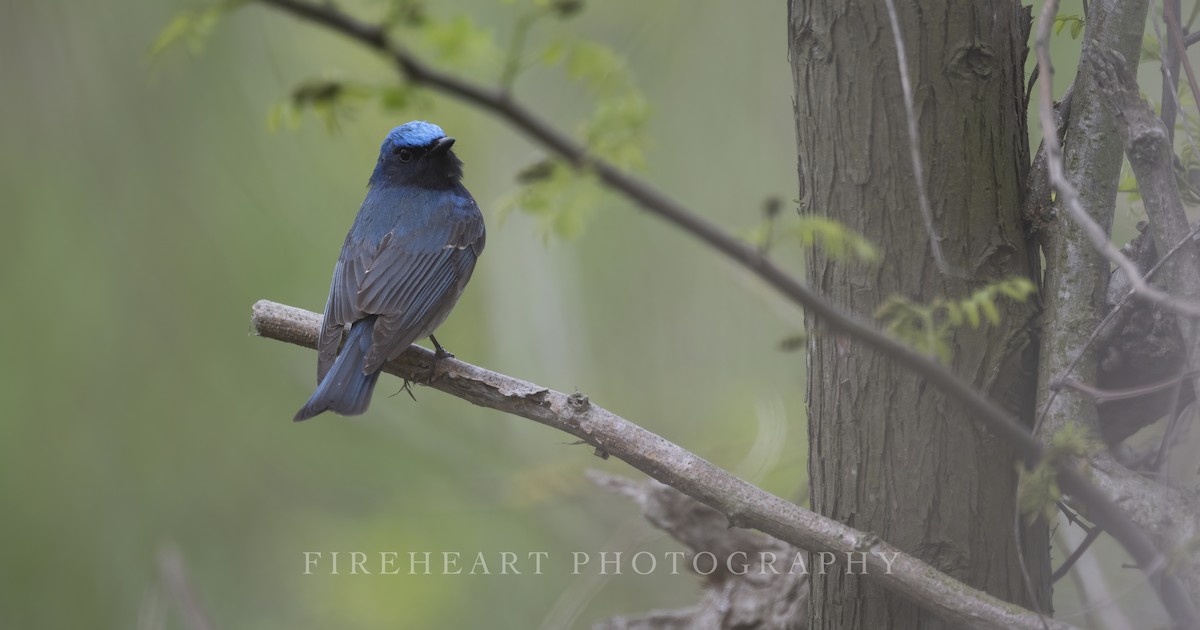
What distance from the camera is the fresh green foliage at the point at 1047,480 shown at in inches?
85.8

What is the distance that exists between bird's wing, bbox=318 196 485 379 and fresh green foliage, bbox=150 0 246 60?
7.76 feet

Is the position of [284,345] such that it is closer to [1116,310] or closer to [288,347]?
[288,347]

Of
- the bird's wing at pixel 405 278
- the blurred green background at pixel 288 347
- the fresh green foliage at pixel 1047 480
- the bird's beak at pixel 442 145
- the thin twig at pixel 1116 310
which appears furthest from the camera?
the blurred green background at pixel 288 347

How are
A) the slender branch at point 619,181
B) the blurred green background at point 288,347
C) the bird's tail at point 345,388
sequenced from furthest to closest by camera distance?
the blurred green background at point 288,347, the bird's tail at point 345,388, the slender branch at point 619,181

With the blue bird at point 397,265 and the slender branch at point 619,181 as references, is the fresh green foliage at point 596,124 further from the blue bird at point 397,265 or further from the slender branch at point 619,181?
the blue bird at point 397,265

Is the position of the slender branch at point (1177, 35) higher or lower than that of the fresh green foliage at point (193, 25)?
higher

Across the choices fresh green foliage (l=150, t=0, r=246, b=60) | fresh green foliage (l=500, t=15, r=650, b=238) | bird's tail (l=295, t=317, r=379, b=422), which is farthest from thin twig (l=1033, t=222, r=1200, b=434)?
bird's tail (l=295, t=317, r=379, b=422)

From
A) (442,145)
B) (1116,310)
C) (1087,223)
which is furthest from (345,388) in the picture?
(1087,223)

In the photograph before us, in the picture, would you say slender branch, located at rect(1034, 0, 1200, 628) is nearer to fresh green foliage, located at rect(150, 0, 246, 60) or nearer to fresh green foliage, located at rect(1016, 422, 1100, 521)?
fresh green foliage, located at rect(1016, 422, 1100, 521)

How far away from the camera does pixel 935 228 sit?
2.67m

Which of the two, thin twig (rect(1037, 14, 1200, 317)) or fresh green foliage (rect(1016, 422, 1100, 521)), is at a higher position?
thin twig (rect(1037, 14, 1200, 317))

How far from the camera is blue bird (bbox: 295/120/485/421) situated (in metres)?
3.88

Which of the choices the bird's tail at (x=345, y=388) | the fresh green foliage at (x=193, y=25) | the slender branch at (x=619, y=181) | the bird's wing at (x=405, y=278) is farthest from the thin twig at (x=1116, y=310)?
the bird's wing at (x=405, y=278)

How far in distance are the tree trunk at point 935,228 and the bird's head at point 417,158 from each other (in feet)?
8.81
